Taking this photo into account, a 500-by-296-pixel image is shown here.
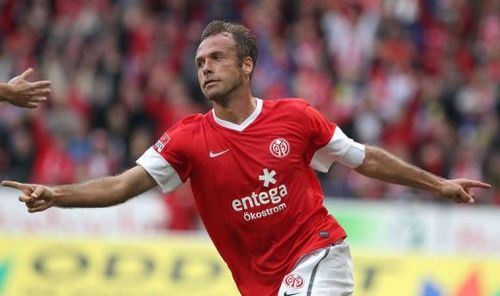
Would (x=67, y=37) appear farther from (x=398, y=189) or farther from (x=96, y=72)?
(x=398, y=189)

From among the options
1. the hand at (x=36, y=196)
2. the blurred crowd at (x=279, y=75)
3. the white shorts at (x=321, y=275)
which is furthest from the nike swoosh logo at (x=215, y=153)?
the blurred crowd at (x=279, y=75)

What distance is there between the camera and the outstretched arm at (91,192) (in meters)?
7.39

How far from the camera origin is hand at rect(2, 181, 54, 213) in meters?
7.34

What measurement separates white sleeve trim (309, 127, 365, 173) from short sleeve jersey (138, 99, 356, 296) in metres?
0.11

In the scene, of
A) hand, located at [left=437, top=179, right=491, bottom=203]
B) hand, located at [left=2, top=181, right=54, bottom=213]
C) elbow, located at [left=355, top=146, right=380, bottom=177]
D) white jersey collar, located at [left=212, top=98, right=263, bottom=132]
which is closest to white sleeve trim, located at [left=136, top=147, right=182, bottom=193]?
white jersey collar, located at [left=212, top=98, right=263, bottom=132]

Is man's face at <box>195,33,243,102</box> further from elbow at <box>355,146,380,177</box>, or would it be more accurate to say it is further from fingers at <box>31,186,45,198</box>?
fingers at <box>31,186,45,198</box>

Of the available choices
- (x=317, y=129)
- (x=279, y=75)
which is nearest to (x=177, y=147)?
(x=317, y=129)

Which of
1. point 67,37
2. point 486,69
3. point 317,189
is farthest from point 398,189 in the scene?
point 317,189

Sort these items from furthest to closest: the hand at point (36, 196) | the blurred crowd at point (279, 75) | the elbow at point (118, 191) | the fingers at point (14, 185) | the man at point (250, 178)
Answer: the blurred crowd at point (279, 75) < the man at point (250, 178) < the elbow at point (118, 191) < the hand at point (36, 196) < the fingers at point (14, 185)

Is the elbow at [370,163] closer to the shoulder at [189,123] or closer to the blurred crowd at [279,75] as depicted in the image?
the shoulder at [189,123]

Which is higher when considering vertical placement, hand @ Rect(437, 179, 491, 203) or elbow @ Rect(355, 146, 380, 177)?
elbow @ Rect(355, 146, 380, 177)

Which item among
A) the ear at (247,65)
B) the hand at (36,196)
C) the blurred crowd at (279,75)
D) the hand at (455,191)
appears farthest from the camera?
the blurred crowd at (279,75)

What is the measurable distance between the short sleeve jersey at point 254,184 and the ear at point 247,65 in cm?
30

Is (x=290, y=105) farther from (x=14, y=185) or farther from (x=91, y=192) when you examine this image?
(x=14, y=185)
